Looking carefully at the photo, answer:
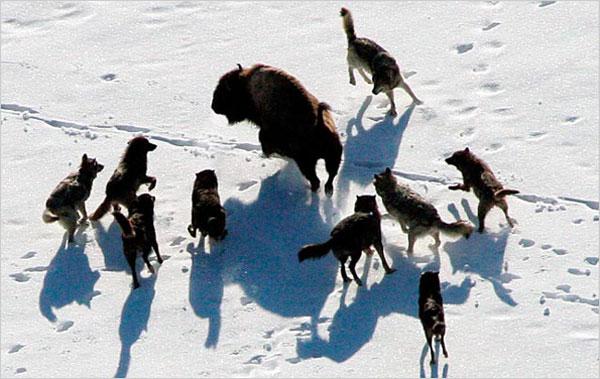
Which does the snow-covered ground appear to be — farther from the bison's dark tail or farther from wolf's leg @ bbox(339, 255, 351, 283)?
the bison's dark tail

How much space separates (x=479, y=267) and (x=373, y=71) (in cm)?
313

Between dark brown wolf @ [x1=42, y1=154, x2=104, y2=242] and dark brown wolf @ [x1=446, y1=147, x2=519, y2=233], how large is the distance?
136 inches

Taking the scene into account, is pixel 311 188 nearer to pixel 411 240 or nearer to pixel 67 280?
pixel 411 240

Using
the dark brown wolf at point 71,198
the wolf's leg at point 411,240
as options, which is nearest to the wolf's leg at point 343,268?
the wolf's leg at point 411,240

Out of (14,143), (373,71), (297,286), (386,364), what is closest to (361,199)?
(297,286)

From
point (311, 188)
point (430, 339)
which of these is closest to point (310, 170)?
point (311, 188)

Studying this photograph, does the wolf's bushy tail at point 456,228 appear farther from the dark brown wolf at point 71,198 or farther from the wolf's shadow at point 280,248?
the dark brown wolf at point 71,198

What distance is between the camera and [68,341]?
1055 centimetres

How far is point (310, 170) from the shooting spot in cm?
1195

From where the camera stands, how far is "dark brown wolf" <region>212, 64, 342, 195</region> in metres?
11.9

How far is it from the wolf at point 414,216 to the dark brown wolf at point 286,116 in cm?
85

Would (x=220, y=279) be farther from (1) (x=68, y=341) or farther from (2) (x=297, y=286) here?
(1) (x=68, y=341)

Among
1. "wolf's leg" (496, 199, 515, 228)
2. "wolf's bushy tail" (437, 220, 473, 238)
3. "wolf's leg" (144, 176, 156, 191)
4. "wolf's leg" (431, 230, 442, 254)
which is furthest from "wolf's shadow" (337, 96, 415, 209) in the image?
"wolf's leg" (144, 176, 156, 191)

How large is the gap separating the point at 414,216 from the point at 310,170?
136 centimetres
